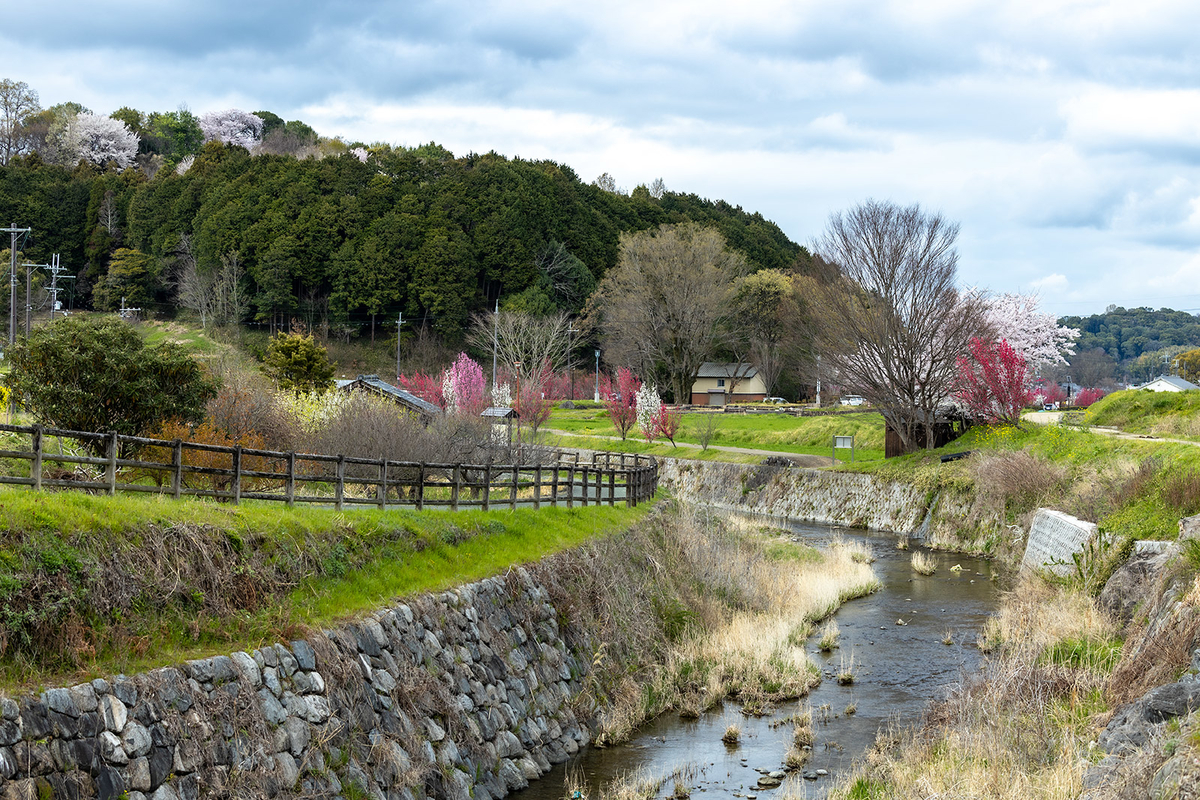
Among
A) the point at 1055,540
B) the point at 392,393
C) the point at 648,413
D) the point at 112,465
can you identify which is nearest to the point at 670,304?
the point at 648,413

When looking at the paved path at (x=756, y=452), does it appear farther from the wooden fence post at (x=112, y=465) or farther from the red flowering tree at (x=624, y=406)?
the wooden fence post at (x=112, y=465)

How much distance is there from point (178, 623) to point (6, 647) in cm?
185

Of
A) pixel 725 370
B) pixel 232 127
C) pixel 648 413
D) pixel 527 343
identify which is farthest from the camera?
pixel 232 127

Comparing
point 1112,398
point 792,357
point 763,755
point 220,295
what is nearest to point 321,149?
point 220,295

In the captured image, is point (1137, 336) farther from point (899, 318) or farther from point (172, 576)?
point (172, 576)

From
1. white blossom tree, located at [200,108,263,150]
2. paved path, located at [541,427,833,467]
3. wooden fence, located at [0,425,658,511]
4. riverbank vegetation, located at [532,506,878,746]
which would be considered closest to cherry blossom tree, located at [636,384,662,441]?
paved path, located at [541,427,833,467]

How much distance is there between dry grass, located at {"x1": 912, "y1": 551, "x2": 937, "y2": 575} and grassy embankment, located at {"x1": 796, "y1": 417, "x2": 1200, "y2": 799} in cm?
404

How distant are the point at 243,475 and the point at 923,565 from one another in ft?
69.7

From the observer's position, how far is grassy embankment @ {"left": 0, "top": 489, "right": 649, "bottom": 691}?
9.00 metres

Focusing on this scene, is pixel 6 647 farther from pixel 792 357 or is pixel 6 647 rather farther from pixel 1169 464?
pixel 792 357

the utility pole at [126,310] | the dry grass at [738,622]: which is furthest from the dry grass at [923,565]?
the utility pole at [126,310]

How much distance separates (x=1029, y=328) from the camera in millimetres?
66188

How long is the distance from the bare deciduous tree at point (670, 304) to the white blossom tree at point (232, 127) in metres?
96.0

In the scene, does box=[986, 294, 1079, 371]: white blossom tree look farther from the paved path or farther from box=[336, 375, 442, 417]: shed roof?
box=[336, 375, 442, 417]: shed roof
